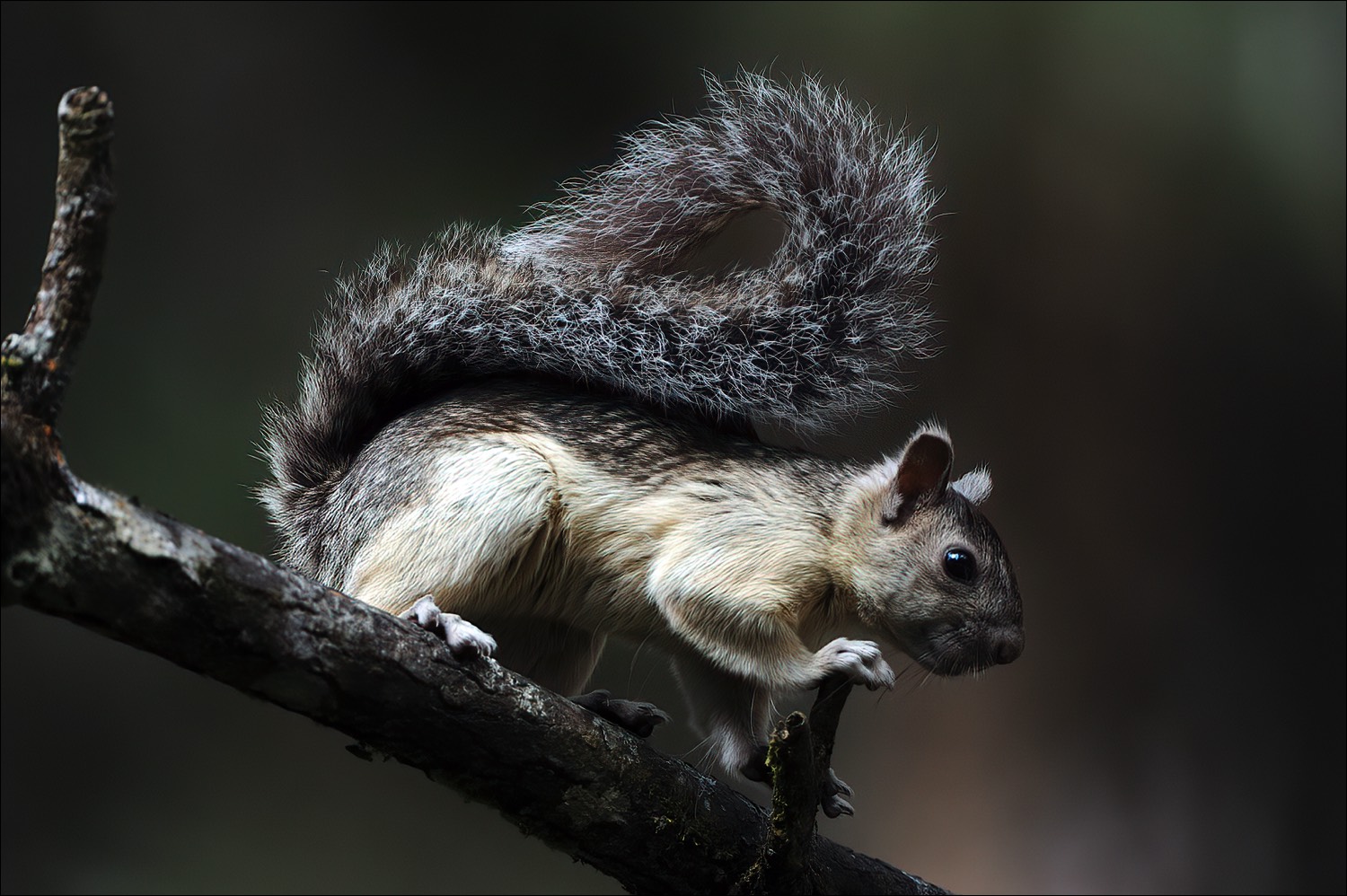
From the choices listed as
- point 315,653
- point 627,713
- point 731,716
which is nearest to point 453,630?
point 315,653

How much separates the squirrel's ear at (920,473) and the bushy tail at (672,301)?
148 millimetres

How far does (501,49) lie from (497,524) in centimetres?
196

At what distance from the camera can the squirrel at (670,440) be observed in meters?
1.44

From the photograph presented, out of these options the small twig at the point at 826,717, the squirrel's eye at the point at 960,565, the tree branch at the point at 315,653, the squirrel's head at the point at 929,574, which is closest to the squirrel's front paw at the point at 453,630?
the tree branch at the point at 315,653

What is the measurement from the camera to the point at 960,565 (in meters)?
1.55

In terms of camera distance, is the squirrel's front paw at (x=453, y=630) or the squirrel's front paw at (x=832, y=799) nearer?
the squirrel's front paw at (x=453, y=630)

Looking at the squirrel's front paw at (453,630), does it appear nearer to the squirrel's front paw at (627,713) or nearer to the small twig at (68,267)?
the squirrel's front paw at (627,713)

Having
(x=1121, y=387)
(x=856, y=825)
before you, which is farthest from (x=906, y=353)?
(x=856, y=825)

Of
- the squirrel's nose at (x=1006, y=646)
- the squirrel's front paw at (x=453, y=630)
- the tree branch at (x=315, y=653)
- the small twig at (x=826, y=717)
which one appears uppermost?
the squirrel's nose at (x=1006, y=646)

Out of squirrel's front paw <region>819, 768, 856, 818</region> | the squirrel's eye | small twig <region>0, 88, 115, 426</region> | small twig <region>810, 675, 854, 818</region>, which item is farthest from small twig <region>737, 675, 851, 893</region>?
small twig <region>0, 88, 115, 426</region>

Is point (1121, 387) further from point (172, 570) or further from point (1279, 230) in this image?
point (172, 570)

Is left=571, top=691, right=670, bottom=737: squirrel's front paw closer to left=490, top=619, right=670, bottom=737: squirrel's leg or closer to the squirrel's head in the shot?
left=490, top=619, right=670, bottom=737: squirrel's leg

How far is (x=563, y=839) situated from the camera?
1.36m

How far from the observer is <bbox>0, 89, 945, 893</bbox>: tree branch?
2.95 feet
